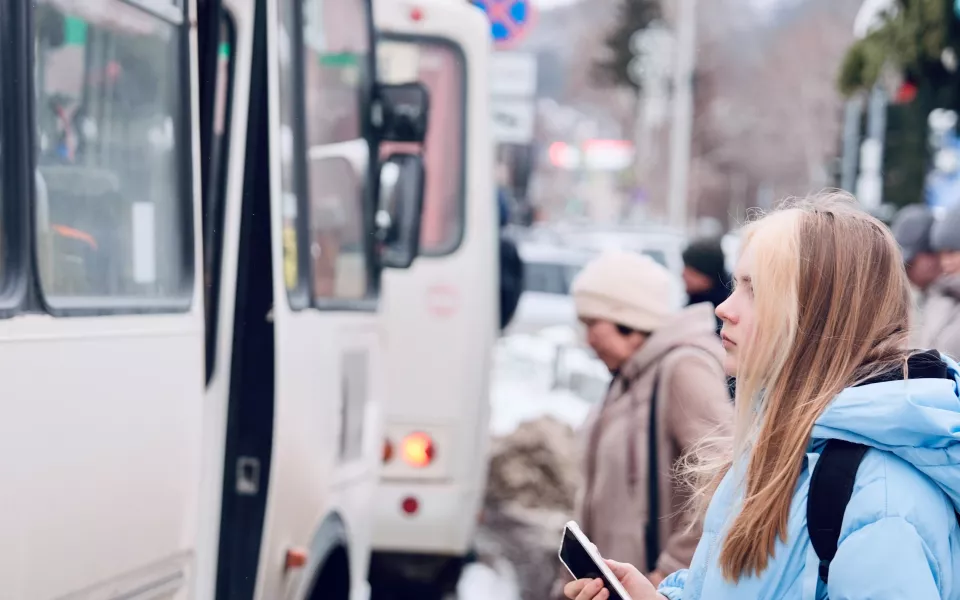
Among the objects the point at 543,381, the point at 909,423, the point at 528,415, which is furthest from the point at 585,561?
the point at 543,381

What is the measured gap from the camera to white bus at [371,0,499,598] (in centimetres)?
691

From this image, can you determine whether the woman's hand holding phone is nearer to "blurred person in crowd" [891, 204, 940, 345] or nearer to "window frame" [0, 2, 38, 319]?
"window frame" [0, 2, 38, 319]

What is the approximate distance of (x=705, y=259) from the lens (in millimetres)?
6102

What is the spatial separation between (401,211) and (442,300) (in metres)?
1.93

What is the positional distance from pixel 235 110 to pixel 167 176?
52cm

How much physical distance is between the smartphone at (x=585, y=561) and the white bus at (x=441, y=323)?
434 cm

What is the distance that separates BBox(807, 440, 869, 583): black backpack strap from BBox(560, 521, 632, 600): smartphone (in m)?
0.46

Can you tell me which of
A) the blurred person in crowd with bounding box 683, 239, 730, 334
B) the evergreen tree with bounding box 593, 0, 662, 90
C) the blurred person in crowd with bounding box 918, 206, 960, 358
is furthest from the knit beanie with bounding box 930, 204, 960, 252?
the evergreen tree with bounding box 593, 0, 662, 90

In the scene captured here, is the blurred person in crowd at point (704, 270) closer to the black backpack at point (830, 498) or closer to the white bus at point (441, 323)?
the white bus at point (441, 323)

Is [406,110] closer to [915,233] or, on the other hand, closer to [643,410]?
[643,410]

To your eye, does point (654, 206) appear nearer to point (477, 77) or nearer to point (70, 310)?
point (477, 77)

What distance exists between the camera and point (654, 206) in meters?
80.5

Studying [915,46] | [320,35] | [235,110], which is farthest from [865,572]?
[915,46]

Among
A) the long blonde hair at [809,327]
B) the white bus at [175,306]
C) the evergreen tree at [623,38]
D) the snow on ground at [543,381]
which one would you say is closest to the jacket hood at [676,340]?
the white bus at [175,306]
